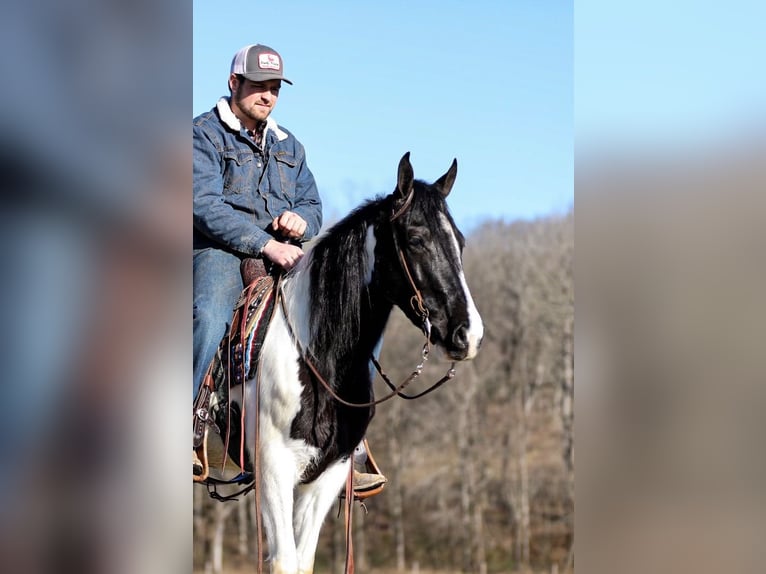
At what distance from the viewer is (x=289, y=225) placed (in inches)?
115

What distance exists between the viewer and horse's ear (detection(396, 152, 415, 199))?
2.69m

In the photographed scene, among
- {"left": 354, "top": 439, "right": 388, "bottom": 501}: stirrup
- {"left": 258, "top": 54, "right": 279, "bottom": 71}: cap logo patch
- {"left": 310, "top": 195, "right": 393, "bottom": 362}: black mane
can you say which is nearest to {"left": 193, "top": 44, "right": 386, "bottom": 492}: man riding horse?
{"left": 258, "top": 54, "right": 279, "bottom": 71}: cap logo patch

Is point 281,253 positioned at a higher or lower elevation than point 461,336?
higher

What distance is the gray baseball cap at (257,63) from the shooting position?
2.78 m

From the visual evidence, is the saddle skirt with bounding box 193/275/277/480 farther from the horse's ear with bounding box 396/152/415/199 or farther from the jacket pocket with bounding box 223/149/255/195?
the horse's ear with bounding box 396/152/415/199

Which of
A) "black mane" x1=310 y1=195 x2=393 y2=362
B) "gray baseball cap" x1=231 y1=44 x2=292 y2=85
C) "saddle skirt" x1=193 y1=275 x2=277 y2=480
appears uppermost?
"gray baseball cap" x1=231 y1=44 x2=292 y2=85

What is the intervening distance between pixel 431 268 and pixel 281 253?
47 centimetres

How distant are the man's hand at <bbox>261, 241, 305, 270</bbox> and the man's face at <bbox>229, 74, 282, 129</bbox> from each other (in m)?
0.34

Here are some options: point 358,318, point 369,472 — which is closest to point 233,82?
point 358,318

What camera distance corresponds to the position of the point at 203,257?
9.49 ft

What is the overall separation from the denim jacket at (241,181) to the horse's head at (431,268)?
1.21 ft

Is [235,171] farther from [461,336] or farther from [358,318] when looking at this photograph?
[461,336]

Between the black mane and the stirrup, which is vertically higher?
the black mane

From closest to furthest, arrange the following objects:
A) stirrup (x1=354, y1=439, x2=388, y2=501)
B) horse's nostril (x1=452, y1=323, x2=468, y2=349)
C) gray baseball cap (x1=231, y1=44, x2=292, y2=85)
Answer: horse's nostril (x1=452, y1=323, x2=468, y2=349) → gray baseball cap (x1=231, y1=44, x2=292, y2=85) → stirrup (x1=354, y1=439, x2=388, y2=501)
